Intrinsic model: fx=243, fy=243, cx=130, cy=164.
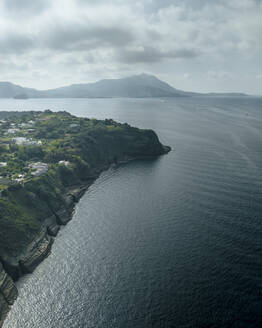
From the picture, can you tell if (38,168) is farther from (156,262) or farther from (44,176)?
(156,262)

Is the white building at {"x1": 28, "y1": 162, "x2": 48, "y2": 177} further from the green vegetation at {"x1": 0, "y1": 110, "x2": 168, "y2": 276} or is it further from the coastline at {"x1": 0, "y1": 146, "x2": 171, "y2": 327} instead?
the coastline at {"x1": 0, "y1": 146, "x2": 171, "y2": 327}

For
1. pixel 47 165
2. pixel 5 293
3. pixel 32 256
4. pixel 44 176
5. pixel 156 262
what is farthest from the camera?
pixel 47 165

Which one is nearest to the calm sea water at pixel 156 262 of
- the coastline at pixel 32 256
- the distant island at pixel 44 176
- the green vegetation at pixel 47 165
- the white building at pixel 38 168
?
the coastline at pixel 32 256

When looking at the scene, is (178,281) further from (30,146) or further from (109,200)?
(30,146)

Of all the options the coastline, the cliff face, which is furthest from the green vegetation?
the cliff face

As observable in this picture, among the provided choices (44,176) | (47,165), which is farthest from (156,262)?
(47,165)

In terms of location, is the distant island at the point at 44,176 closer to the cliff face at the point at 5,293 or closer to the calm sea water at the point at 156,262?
the cliff face at the point at 5,293

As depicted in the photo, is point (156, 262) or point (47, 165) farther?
point (47, 165)
